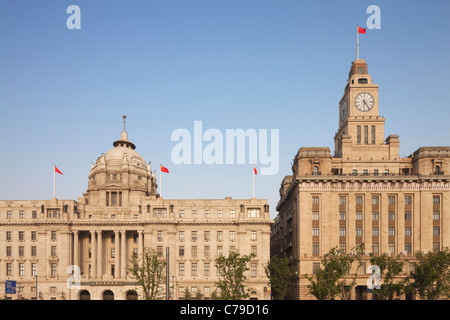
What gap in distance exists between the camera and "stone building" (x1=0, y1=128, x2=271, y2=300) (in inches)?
3647

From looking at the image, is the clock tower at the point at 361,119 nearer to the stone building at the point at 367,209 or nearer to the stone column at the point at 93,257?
the stone building at the point at 367,209

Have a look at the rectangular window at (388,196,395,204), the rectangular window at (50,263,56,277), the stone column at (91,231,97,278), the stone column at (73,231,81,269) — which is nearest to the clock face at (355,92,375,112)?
the rectangular window at (388,196,395,204)

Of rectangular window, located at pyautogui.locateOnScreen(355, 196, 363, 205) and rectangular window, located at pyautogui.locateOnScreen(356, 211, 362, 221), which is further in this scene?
rectangular window, located at pyautogui.locateOnScreen(355, 196, 363, 205)

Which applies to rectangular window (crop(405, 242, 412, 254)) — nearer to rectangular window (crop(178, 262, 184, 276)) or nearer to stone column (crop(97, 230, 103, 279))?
rectangular window (crop(178, 262, 184, 276))

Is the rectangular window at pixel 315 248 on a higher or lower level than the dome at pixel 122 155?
lower

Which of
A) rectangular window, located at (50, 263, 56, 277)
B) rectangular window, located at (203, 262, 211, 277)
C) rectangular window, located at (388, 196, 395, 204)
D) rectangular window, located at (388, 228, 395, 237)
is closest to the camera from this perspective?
rectangular window, located at (388, 228, 395, 237)

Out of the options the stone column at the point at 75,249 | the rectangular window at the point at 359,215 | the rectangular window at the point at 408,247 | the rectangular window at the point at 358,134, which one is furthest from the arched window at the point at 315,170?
the stone column at the point at 75,249

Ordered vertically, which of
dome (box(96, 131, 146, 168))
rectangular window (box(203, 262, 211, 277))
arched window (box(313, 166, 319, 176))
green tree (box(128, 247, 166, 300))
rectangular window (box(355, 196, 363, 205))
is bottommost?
rectangular window (box(203, 262, 211, 277))

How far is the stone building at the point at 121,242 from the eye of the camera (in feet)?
304

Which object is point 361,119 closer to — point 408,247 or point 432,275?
point 408,247

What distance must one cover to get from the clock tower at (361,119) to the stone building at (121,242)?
26.3 meters

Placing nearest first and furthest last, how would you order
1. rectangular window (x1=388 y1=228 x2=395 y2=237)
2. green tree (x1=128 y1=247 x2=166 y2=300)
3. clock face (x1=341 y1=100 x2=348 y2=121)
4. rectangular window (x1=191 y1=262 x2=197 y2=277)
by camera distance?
green tree (x1=128 y1=247 x2=166 y2=300) → rectangular window (x1=388 y1=228 x2=395 y2=237) → rectangular window (x1=191 y1=262 x2=197 y2=277) → clock face (x1=341 y1=100 x2=348 y2=121)

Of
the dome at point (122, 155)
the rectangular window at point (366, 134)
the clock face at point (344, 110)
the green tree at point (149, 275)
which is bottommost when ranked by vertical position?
the green tree at point (149, 275)
